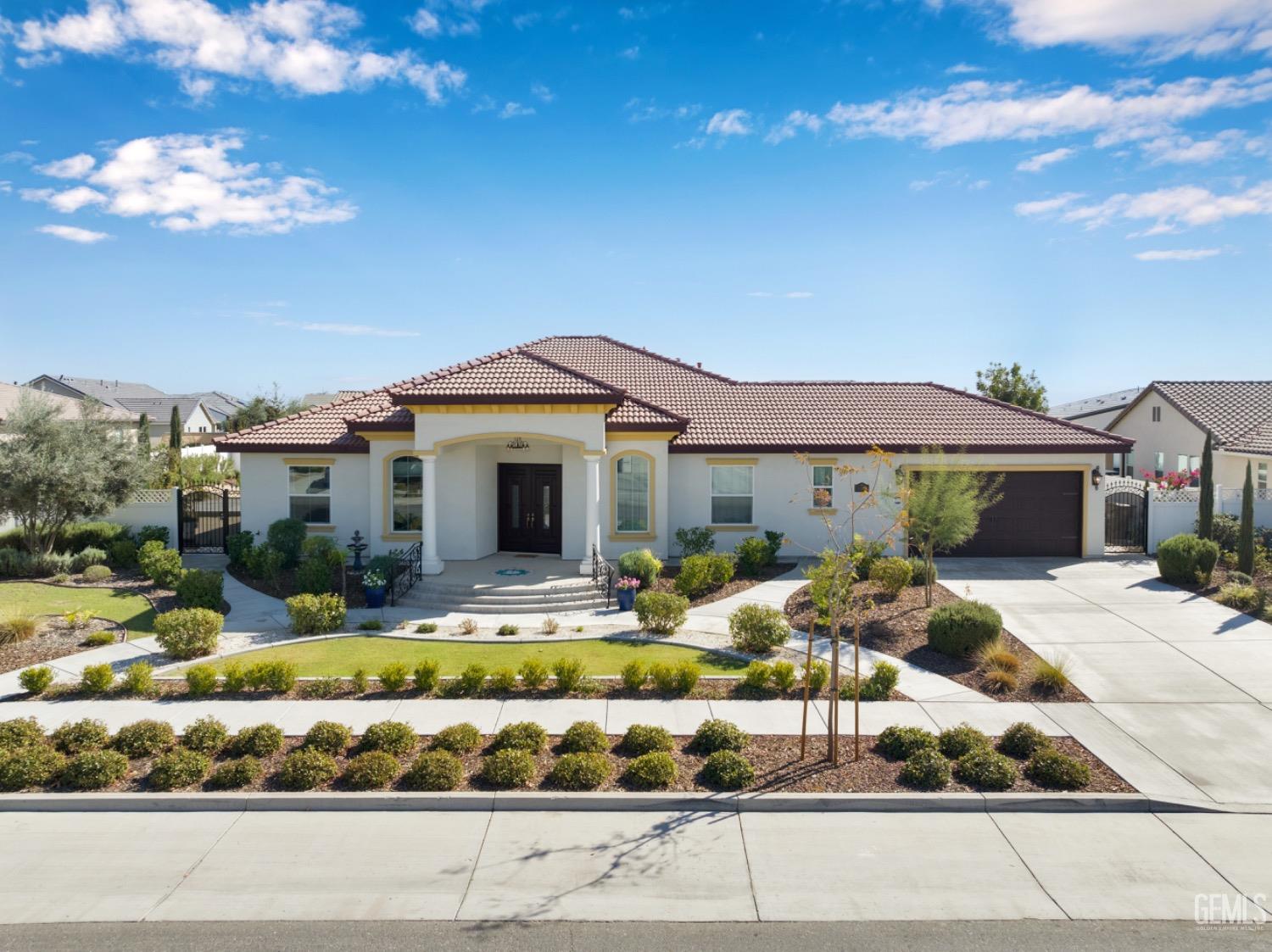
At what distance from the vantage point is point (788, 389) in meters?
24.4

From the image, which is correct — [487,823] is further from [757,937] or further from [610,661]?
[610,661]

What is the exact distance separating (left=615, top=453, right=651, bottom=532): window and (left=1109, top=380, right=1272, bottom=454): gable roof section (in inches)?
731

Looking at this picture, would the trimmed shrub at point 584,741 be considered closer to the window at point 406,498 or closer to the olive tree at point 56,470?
the window at point 406,498

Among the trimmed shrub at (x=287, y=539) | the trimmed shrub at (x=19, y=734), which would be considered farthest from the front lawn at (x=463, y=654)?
the trimmed shrub at (x=287, y=539)

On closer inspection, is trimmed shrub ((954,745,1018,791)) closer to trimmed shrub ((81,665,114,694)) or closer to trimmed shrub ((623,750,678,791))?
trimmed shrub ((623,750,678,791))

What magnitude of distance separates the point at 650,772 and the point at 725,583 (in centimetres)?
963

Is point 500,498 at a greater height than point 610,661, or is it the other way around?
point 500,498

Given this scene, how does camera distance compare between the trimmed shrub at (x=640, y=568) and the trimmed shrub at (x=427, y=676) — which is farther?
the trimmed shrub at (x=640, y=568)

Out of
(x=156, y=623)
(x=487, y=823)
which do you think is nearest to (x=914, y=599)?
(x=487, y=823)

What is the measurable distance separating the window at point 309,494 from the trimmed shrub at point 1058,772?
1739cm

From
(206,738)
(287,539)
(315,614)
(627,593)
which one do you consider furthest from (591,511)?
(206,738)

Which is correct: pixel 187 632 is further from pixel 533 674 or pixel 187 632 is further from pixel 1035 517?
pixel 1035 517

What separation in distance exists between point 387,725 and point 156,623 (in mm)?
Result: 6291

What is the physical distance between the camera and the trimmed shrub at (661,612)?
14164 mm
